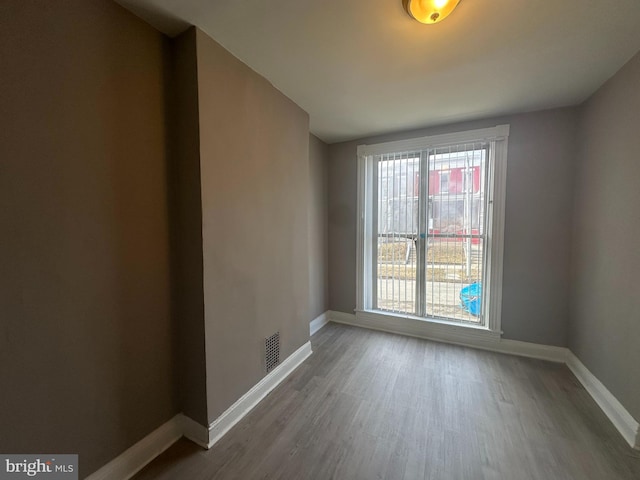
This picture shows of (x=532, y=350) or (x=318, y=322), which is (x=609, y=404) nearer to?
(x=532, y=350)

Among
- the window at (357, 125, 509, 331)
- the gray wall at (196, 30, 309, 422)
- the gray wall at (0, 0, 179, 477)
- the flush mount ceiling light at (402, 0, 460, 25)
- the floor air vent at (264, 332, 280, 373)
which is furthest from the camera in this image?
the window at (357, 125, 509, 331)

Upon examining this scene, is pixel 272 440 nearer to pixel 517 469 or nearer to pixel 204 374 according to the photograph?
pixel 204 374

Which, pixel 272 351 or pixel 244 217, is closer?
pixel 244 217

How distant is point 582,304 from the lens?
2.08 meters

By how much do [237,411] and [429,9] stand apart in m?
2.56

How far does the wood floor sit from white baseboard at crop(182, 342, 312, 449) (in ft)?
0.14

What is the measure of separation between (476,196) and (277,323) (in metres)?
2.40

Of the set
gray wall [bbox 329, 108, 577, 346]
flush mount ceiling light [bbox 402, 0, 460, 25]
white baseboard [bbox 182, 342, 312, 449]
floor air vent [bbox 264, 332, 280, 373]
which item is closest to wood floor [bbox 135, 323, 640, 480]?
white baseboard [bbox 182, 342, 312, 449]

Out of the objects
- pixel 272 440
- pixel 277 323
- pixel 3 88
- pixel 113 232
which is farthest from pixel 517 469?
pixel 3 88

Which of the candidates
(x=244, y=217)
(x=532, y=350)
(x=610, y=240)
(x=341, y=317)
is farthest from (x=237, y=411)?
(x=610, y=240)

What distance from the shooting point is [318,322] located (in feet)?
10.3

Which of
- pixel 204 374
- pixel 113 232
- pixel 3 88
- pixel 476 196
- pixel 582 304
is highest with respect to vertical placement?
pixel 3 88

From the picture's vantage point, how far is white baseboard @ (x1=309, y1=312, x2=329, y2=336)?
3016mm

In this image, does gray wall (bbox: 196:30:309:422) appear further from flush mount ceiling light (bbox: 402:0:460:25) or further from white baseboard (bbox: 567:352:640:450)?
white baseboard (bbox: 567:352:640:450)
